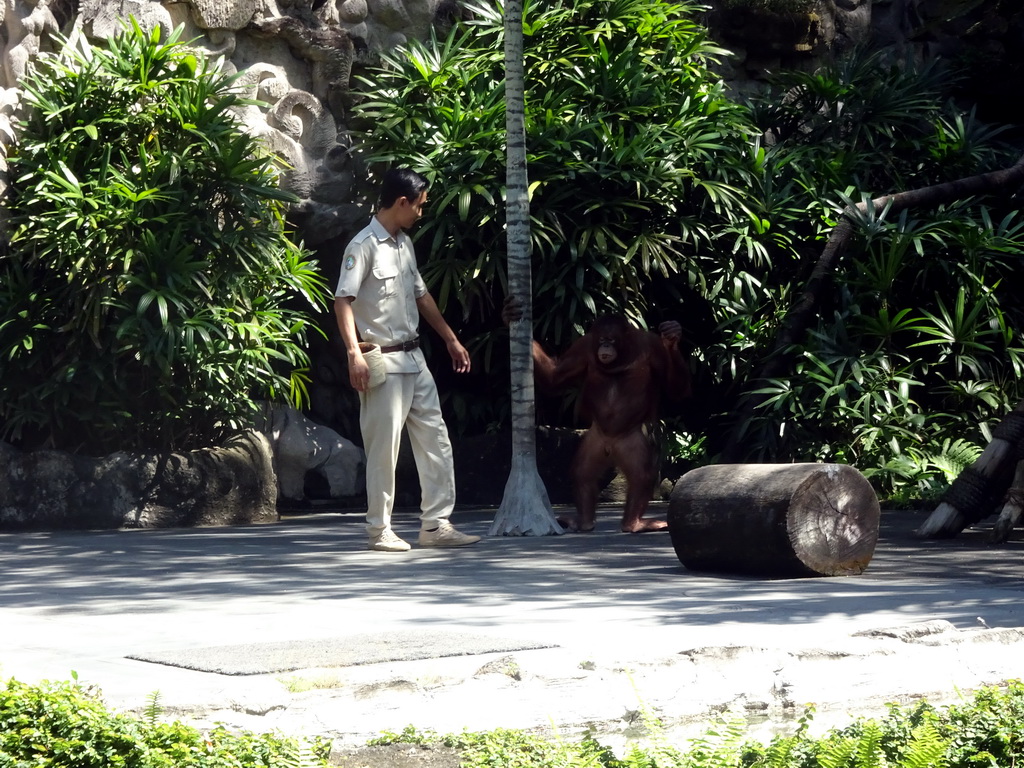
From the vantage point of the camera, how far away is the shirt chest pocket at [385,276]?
25.5ft

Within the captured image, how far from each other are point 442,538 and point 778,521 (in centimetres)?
204

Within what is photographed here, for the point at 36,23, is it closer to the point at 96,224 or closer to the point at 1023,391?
the point at 96,224

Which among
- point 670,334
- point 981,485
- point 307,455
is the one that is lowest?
point 981,485

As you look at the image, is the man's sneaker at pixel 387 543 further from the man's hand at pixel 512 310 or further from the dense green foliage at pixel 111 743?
the dense green foliage at pixel 111 743

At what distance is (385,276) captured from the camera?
25.5 feet

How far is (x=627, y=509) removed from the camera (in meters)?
8.66

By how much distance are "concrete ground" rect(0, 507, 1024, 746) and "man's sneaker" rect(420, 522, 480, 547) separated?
0.15m

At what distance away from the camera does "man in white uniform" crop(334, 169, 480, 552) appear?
303 inches

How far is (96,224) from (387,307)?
2.32 metres

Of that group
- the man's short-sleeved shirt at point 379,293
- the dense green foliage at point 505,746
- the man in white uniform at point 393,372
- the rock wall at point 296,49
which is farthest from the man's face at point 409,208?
the dense green foliage at point 505,746

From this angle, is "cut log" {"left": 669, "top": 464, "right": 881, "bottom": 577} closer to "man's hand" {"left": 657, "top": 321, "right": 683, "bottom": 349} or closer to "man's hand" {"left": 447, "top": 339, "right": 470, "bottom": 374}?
"man's hand" {"left": 447, "top": 339, "right": 470, "bottom": 374}

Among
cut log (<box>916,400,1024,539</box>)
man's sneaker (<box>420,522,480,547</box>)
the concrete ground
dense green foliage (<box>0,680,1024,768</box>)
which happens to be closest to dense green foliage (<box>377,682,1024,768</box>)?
dense green foliage (<box>0,680,1024,768</box>)

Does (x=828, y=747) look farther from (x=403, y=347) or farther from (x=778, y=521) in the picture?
(x=403, y=347)

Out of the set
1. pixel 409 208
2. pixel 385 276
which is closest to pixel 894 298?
pixel 409 208
